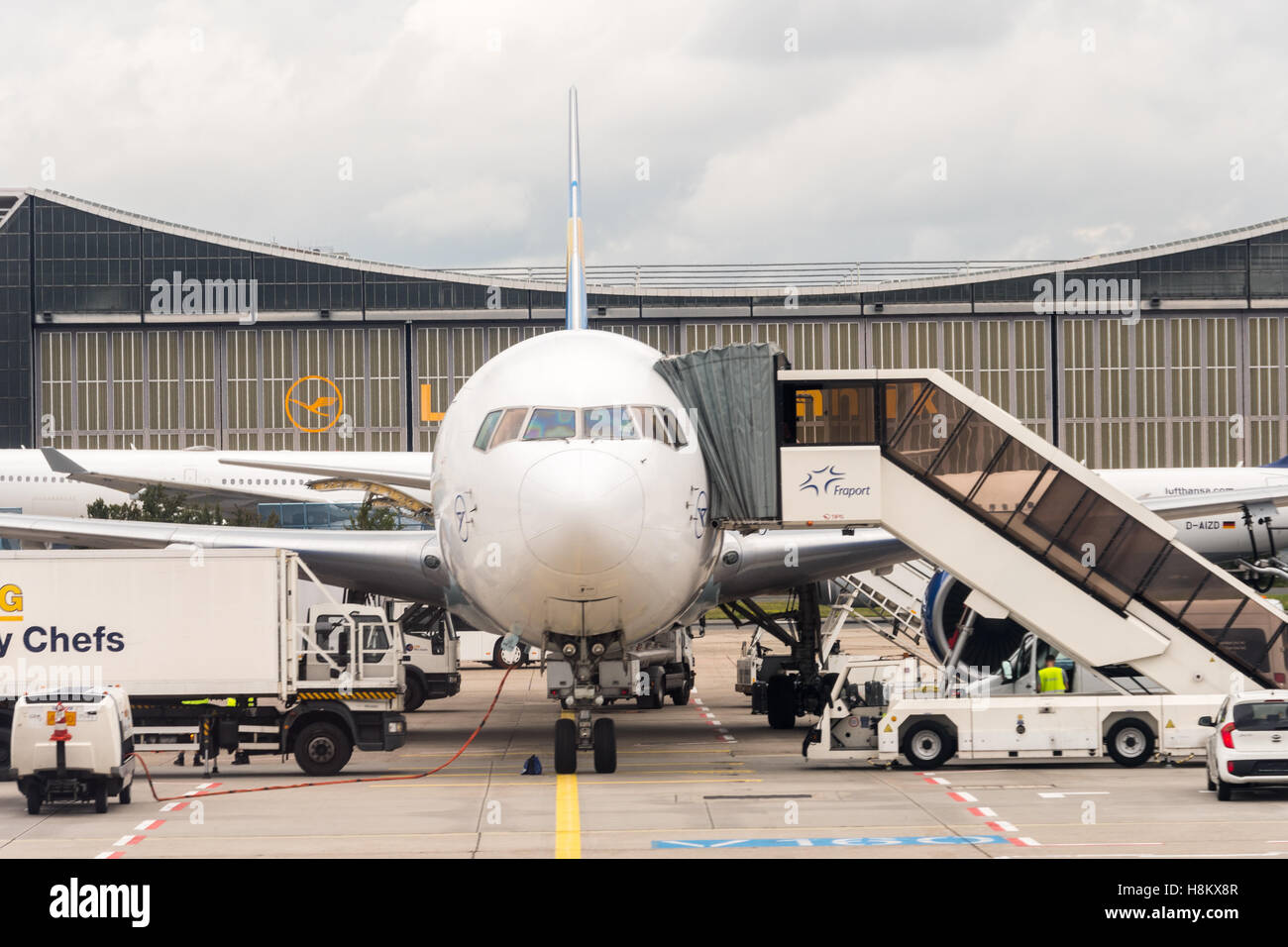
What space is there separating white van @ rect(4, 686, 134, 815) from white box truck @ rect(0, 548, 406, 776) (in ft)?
9.19

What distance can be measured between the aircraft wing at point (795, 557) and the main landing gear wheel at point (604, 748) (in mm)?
5159

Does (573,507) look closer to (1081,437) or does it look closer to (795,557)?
(795,557)

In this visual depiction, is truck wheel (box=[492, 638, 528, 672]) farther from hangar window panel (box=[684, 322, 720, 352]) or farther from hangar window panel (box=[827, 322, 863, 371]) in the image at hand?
hangar window panel (box=[827, 322, 863, 371])

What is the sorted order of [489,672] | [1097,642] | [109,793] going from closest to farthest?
[109,793], [1097,642], [489,672]

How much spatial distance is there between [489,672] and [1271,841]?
121 ft

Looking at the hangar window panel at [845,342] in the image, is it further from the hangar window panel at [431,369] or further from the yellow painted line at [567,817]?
the yellow painted line at [567,817]

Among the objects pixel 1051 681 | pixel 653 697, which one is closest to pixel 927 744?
pixel 1051 681

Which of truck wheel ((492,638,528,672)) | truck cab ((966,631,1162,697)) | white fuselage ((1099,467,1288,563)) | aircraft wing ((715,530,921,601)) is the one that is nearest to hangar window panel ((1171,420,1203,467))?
white fuselage ((1099,467,1288,563))

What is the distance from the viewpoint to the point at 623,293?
3275 inches

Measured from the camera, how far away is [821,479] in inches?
850

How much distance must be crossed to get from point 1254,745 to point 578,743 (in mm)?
8398

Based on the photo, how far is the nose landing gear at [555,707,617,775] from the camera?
2041 centimetres
